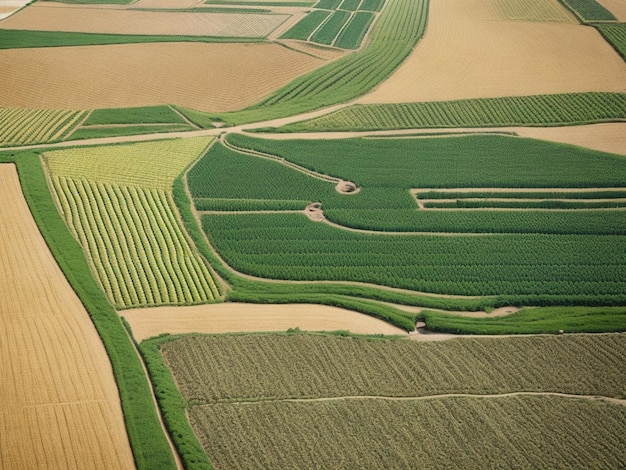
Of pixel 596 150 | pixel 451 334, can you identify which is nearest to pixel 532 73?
pixel 596 150

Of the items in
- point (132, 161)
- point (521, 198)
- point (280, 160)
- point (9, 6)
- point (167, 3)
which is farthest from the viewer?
point (167, 3)

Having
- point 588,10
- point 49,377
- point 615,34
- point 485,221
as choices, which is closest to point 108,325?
point 49,377

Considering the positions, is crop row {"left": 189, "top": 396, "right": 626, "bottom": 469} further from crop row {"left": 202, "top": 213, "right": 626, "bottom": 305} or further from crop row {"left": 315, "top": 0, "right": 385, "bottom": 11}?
crop row {"left": 315, "top": 0, "right": 385, "bottom": 11}

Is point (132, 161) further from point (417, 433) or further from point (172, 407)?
point (417, 433)

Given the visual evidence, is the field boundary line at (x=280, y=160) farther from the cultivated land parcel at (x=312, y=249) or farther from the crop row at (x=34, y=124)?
the crop row at (x=34, y=124)

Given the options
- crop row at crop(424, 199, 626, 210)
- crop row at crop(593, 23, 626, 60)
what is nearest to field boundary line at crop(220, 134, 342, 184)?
crop row at crop(424, 199, 626, 210)

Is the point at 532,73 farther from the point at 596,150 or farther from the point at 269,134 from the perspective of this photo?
the point at 269,134

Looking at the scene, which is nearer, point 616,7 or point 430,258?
point 430,258
